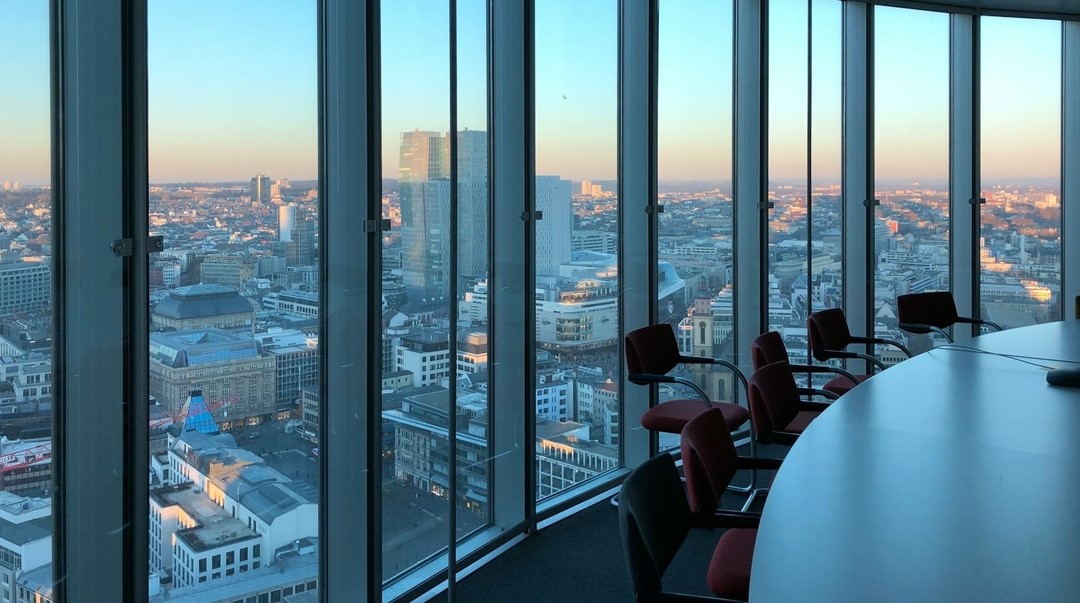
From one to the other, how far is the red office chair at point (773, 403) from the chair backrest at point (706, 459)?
0.48m

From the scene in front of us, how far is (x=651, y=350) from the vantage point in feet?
14.2

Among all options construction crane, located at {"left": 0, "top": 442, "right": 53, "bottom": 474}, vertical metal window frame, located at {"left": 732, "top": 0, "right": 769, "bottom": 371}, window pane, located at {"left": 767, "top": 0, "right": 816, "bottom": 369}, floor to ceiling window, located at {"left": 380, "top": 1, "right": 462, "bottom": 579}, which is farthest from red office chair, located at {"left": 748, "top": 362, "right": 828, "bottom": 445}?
window pane, located at {"left": 767, "top": 0, "right": 816, "bottom": 369}

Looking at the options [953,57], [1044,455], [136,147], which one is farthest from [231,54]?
[953,57]

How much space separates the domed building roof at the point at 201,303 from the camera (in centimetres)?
231

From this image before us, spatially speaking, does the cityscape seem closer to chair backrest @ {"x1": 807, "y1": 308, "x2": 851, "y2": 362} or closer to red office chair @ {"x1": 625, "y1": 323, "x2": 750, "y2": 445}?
red office chair @ {"x1": 625, "y1": 323, "x2": 750, "y2": 445}

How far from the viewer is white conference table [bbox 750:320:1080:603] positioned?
1397mm

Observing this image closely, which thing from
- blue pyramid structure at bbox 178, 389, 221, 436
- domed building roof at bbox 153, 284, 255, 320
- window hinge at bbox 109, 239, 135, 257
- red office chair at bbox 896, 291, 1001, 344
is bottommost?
blue pyramid structure at bbox 178, 389, 221, 436

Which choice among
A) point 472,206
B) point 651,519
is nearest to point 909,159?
point 472,206

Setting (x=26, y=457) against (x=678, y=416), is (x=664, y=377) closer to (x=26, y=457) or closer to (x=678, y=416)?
(x=678, y=416)

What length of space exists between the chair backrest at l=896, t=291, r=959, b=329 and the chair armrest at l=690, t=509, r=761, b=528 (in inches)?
155

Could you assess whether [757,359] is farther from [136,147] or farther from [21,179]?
[21,179]

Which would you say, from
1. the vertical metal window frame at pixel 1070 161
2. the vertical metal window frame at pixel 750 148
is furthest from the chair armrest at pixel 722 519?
the vertical metal window frame at pixel 1070 161

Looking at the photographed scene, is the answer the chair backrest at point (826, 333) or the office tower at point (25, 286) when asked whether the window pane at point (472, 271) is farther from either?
the chair backrest at point (826, 333)

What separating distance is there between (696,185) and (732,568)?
3.62 metres
